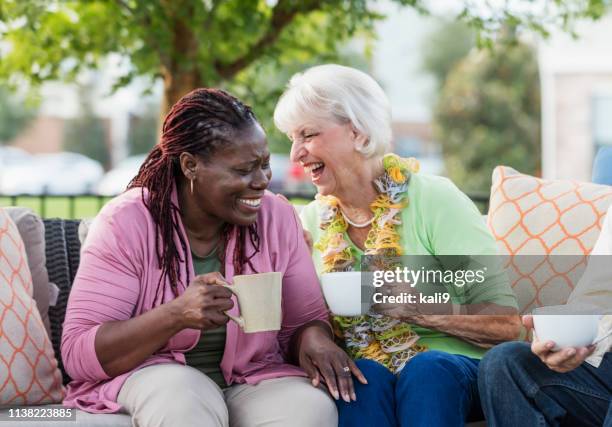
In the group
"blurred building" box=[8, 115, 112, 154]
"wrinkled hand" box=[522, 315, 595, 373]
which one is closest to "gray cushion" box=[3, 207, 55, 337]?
"wrinkled hand" box=[522, 315, 595, 373]

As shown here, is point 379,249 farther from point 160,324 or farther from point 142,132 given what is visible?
point 142,132

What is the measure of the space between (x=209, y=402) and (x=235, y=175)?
0.67 meters

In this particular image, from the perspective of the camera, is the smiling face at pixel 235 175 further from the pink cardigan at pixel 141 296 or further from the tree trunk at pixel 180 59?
the tree trunk at pixel 180 59

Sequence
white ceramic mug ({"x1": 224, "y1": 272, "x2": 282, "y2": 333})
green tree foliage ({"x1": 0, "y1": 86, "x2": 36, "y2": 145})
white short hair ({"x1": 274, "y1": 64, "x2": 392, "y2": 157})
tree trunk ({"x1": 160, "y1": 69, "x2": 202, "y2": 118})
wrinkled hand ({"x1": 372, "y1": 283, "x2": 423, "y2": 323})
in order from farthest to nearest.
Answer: green tree foliage ({"x1": 0, "y1": 86, "x2": 36, "y2": 145})
tree trunk ({"x1": 160, "y1": 69, "x2": 202, "y2": 118})
white short hair ({"x1": 274, "y1": 64, "x2": 392, "y2": 157})
wrinkled hand ({"x1": 372, "y1": 283, "x2": 423, "y2": 323})
white ceramic mug ({"x1": 224, "y1": 272, "x2": 282, "y2": 333})

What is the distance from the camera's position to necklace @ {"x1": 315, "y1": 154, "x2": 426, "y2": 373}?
2.98 meters

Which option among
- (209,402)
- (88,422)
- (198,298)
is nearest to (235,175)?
(198,298)

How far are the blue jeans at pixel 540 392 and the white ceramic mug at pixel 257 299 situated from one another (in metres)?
0.64

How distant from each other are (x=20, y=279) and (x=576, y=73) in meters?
15.3

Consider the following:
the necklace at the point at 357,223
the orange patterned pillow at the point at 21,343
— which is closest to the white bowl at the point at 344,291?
the necklace at the point at 357,223

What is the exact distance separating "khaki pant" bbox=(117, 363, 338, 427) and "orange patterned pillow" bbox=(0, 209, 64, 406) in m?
0.41

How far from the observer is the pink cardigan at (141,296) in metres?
2.68

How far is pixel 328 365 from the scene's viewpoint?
272 cm

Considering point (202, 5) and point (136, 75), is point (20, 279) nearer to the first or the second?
point (202, 5)

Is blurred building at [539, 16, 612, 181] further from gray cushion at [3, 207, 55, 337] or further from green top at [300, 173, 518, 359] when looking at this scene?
gray cushion at [3, 207, 55, 337]
